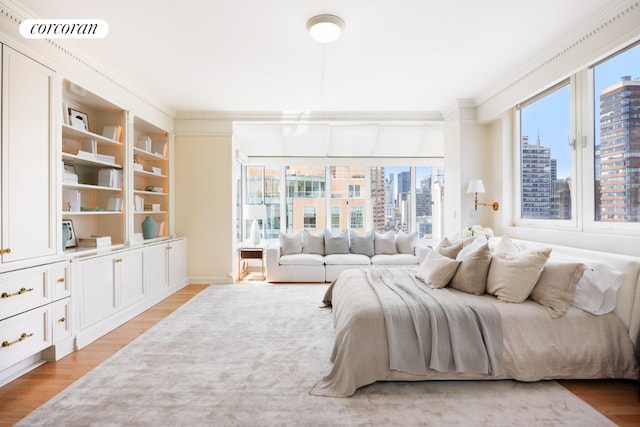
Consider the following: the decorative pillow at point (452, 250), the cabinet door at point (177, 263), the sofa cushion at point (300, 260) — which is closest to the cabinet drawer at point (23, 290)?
the cabinet door at point (177, 263)

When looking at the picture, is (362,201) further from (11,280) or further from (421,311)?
(11,280)

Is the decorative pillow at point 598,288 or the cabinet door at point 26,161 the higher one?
the cabinet door at point 26,161

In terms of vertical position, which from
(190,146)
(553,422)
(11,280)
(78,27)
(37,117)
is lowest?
(553,422)

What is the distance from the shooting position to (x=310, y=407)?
6.21 feet

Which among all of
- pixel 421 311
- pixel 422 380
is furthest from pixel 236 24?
pixel 422 380

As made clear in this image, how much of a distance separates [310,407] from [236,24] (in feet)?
9.71

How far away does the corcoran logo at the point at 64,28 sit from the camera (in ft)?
7.99

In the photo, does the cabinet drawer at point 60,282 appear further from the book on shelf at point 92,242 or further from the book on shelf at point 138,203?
the book on shelf at point 138,203

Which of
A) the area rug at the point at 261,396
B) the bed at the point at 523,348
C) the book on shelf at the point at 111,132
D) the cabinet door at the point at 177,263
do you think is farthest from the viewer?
the cabinet door at the point at 177,263

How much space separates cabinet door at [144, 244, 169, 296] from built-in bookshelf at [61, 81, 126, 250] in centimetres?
36

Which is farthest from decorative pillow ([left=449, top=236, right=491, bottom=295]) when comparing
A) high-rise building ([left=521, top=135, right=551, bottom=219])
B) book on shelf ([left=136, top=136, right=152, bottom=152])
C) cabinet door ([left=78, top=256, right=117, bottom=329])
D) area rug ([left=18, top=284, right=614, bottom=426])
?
book on shelf ([left=136, top=136, right=152, bottom=152])

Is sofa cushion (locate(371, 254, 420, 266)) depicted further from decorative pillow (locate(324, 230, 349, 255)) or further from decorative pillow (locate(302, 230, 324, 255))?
decorative pillow (locate(302, 230, 324, 255))

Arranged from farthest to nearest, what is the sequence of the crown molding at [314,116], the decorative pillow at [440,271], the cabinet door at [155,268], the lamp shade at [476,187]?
the crown molding at [314,116] → the lamp shade at [476,187] → the cabinet door at [155,268] → the decorative pillow at [440,271]

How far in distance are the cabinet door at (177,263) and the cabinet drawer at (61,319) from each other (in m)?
1.83
